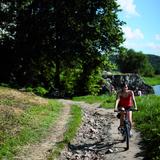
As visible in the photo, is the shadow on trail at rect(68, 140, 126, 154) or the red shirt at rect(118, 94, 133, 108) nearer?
the shadow on trail at rect(68, 140, 126, 154)

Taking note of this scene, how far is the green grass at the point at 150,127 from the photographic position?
51.5 ft

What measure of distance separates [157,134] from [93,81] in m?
31.9

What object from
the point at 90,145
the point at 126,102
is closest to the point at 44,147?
the point at 90,145

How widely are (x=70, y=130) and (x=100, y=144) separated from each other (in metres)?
2.80

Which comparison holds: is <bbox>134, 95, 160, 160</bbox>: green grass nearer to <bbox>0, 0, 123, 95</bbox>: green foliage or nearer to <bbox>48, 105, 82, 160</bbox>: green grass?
<bbox>48, 105, 82, 160</bbox>: green grass

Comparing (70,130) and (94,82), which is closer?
(70,130)

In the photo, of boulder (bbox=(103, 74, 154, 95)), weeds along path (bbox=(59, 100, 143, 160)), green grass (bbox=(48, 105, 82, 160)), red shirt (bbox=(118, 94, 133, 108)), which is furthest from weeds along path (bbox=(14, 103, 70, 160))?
boulder (bbox=(103, 74, 154, 95))

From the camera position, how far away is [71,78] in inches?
1924

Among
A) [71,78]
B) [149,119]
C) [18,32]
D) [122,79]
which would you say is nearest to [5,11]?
[18,32]

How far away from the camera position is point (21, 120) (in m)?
21.5

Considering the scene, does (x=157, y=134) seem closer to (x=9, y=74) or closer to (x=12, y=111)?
(x=12, y=111)

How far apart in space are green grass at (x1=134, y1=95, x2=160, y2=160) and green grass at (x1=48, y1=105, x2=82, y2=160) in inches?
114

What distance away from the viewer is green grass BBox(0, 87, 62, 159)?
1735 cm

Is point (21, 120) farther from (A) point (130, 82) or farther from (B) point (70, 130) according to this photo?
(A) point (130, 82)
